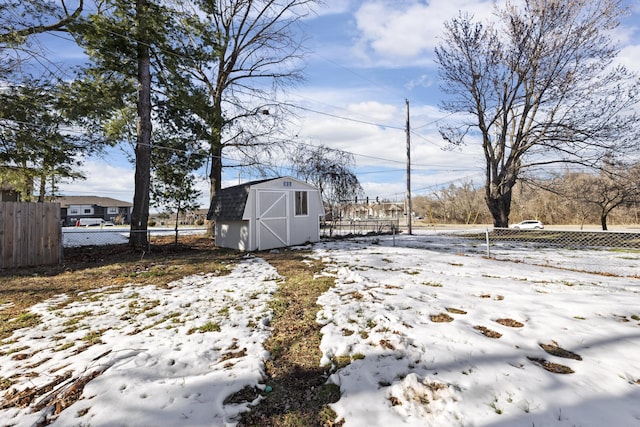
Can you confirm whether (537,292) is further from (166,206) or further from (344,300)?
(166,206)

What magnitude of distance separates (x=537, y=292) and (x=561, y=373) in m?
2.49

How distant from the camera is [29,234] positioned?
713cm

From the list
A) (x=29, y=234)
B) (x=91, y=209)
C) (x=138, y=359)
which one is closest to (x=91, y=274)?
(x=29, y=234)

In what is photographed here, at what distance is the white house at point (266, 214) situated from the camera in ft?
33.0

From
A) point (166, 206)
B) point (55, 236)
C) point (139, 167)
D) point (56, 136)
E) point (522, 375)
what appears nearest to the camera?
point (522, 375)

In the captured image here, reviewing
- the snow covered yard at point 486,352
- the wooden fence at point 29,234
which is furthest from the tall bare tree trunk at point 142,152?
the snow covered yard at point 486,352

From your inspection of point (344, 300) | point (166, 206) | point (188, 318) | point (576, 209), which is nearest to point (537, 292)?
point (344, 300)

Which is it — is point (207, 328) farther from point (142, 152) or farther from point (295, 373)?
point (142, 152)

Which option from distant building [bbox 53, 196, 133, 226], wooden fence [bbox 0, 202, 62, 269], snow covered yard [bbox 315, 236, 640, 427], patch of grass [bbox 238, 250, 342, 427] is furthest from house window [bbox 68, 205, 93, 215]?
snow covered yard [bbox 315, 236, 640, 427]

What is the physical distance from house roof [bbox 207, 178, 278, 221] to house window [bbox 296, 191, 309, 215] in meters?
1.59

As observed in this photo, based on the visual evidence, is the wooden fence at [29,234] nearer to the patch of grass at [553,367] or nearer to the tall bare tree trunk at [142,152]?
the tall bare tree trunk at [142,152]

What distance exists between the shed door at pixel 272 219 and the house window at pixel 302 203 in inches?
27.8

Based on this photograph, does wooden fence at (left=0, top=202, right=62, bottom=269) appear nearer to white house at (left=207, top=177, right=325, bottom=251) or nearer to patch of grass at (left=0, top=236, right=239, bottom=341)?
patch of grass at (left=0, top=236, right=239, bottom=341)

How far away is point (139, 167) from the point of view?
377 inches
